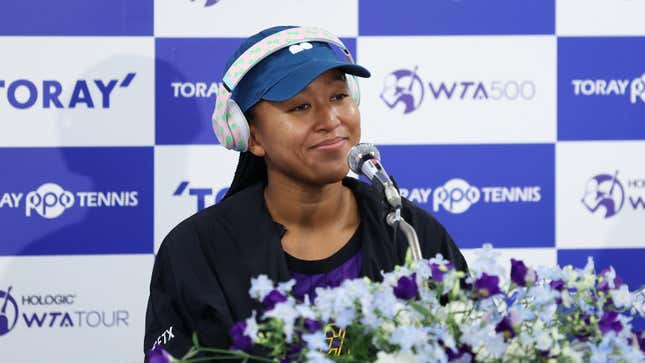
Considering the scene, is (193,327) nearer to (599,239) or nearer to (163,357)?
(163,357)

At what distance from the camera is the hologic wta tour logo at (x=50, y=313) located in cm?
246

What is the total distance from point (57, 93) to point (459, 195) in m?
1.13

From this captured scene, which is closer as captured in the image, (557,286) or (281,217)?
(557,286)

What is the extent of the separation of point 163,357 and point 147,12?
5.74 ft

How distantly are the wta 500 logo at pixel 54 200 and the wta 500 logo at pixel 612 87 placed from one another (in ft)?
4.25

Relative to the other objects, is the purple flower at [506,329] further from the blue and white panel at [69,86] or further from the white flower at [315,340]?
the blue and white panel at [69,86]

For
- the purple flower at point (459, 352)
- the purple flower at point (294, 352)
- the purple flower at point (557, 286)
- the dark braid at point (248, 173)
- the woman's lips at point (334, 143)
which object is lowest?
the purple flower at point (294, 352)

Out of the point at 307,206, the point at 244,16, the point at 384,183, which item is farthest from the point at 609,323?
the point at 244,16

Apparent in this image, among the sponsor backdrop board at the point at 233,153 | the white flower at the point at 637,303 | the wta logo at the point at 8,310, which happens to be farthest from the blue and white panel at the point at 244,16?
the white flower at the point at 637,303

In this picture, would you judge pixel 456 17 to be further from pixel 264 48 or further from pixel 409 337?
pixel 409 337

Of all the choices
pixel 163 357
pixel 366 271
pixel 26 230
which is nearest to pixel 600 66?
pixel 366 271

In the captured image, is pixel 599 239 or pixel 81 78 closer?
pixel 81 78

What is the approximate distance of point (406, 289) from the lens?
87cm

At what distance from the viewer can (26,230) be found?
2.45m
